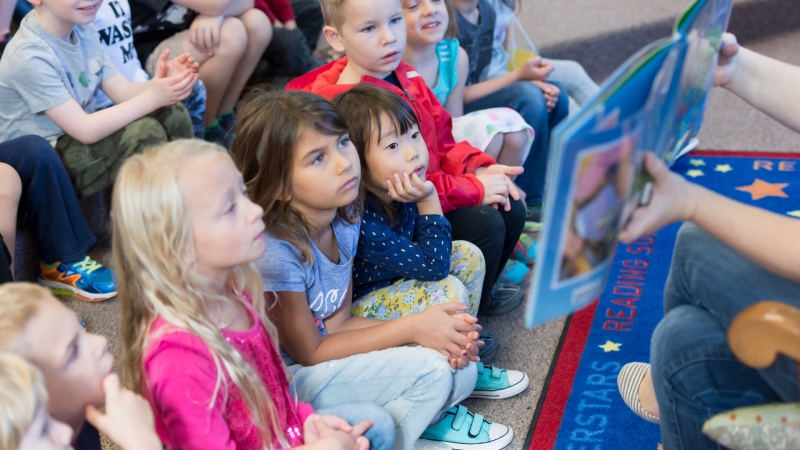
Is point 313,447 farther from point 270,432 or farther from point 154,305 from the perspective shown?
point 154,305

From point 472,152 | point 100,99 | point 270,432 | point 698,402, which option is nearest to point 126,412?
point 270,432

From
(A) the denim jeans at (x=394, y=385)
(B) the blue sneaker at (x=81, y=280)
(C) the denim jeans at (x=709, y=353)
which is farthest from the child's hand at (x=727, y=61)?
(B) the blue sneaker at (x=81, y=280)

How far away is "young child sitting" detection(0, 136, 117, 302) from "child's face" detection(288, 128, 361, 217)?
2.25 ft

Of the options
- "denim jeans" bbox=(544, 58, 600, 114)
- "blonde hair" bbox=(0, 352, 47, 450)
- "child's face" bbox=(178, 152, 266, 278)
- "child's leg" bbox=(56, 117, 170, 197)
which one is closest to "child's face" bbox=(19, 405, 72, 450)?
"blonde hair" bbox=(0, 352, 47, 450)

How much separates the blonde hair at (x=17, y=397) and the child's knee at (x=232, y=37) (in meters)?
1.59

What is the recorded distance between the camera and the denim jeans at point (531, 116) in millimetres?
1986

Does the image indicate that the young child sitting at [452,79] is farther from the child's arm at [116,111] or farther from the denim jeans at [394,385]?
the denim jeans at [394,385]

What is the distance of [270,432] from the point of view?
37.0 inches

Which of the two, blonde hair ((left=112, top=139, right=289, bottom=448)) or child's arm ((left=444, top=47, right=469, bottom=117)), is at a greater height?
blonde hair ((left=112, top=139, right=289, bottom=448))

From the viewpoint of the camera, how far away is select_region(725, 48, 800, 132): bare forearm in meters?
1.12

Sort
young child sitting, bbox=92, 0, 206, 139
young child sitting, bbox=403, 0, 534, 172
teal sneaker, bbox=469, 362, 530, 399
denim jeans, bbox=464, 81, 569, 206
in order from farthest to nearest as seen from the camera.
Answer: denim jeans, bbox=464, 81, 569, 206 < young child sitting, bbox=92, 0, 206, 139 < young child sitting, bbox=403, 0, 534, 172 < teal sneaker, bbox=469, 362, 530, 399

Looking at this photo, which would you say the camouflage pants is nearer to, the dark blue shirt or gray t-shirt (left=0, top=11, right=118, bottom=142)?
gray t-shirt (left=0, top=11, right=118, bottom=142)

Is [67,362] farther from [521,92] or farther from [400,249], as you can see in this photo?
[521,92]

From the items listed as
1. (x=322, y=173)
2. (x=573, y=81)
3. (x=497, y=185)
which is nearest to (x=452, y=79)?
(x=497, y=185)
